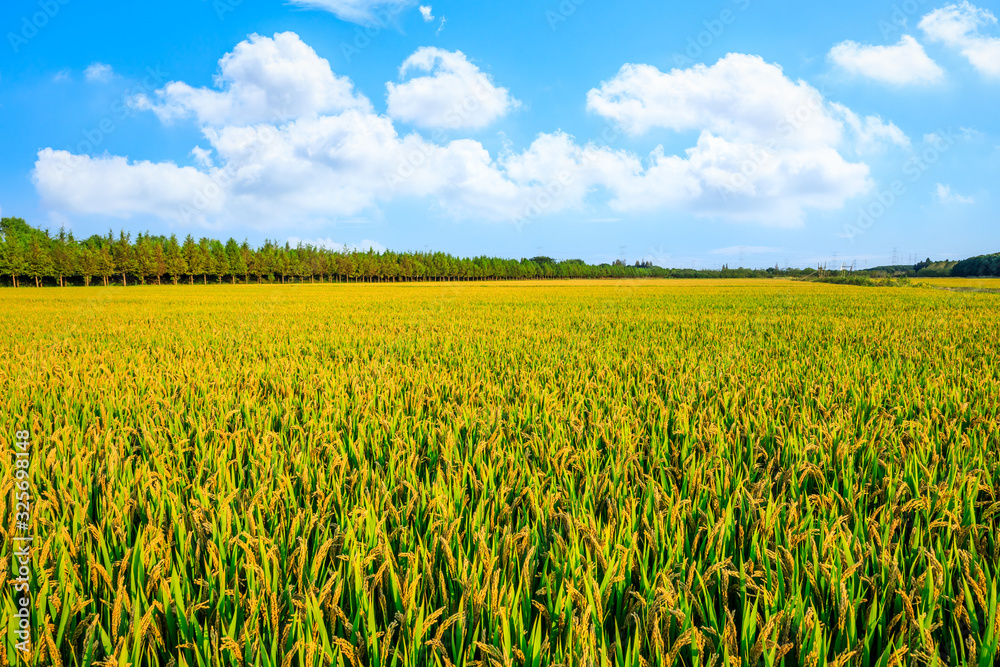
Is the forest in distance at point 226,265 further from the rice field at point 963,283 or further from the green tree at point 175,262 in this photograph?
the rice field at point 963,283

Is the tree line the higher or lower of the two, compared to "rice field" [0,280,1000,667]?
higher

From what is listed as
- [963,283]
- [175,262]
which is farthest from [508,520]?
[175,262]

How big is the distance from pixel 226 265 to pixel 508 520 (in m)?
99.6

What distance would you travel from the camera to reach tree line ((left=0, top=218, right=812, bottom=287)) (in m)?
68.7

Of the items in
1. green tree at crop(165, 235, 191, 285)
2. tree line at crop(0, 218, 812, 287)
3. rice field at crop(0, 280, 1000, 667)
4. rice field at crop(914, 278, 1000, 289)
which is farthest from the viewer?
green tree at crop(165, 235, 191, 285)

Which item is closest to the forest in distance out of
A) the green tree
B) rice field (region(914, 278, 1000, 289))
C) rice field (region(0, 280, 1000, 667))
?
the green tree

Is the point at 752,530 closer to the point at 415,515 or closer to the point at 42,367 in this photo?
the point at 415,515

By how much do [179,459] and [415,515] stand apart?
1569mm

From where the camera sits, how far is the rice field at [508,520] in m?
1.32

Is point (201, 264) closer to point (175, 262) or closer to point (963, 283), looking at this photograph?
point (175, 262)

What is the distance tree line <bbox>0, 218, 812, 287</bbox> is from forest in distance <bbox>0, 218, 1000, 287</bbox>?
10cm

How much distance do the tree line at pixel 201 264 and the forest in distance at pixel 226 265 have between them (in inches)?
4.0

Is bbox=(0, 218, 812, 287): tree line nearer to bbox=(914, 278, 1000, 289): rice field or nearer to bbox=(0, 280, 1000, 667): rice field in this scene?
bbox=(914, 278, 1000, 289): rice field

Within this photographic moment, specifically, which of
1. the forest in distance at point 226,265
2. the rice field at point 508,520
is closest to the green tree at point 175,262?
the forest in distance at point 226,265
